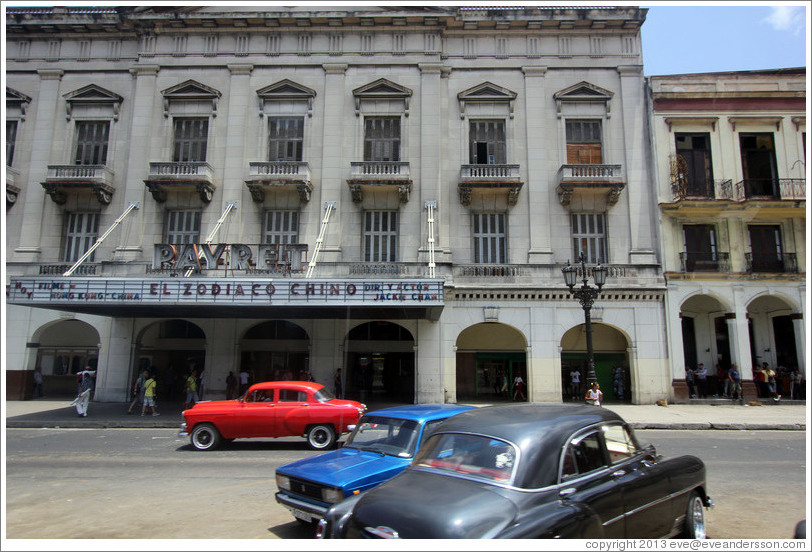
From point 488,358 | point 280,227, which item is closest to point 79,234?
point 280,227

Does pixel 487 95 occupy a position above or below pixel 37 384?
above

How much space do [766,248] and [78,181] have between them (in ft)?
103

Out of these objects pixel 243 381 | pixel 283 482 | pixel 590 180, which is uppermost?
pixel 590 180

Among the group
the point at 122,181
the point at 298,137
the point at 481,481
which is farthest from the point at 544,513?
the point at 122,181

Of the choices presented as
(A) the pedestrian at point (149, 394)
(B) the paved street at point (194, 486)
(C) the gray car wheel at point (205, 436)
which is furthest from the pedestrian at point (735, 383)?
(A) the pedestrian at point (149, 394)

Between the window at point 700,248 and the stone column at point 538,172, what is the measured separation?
6.12 metres

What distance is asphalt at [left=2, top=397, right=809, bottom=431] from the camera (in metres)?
15.5

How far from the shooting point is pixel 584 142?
22438 millimetres

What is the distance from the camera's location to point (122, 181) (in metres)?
22.7

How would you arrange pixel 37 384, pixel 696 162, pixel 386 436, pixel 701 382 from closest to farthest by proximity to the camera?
1. pixel 386 436
2. pixel 701 382
3. pixel 37 384
4. pixel 696 162

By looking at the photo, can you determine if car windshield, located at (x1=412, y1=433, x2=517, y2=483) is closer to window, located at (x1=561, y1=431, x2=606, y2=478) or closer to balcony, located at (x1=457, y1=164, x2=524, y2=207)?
window, located at (x1=561, y1=431, x2=606, y2=478)

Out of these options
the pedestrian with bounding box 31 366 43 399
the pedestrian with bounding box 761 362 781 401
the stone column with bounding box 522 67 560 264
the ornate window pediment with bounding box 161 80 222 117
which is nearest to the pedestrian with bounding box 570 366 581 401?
the stone column with bounding box 522 67 560 264

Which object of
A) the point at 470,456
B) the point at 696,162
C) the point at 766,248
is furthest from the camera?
the point at 696,162

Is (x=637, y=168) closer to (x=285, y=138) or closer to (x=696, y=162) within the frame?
(x=696, y=162)
